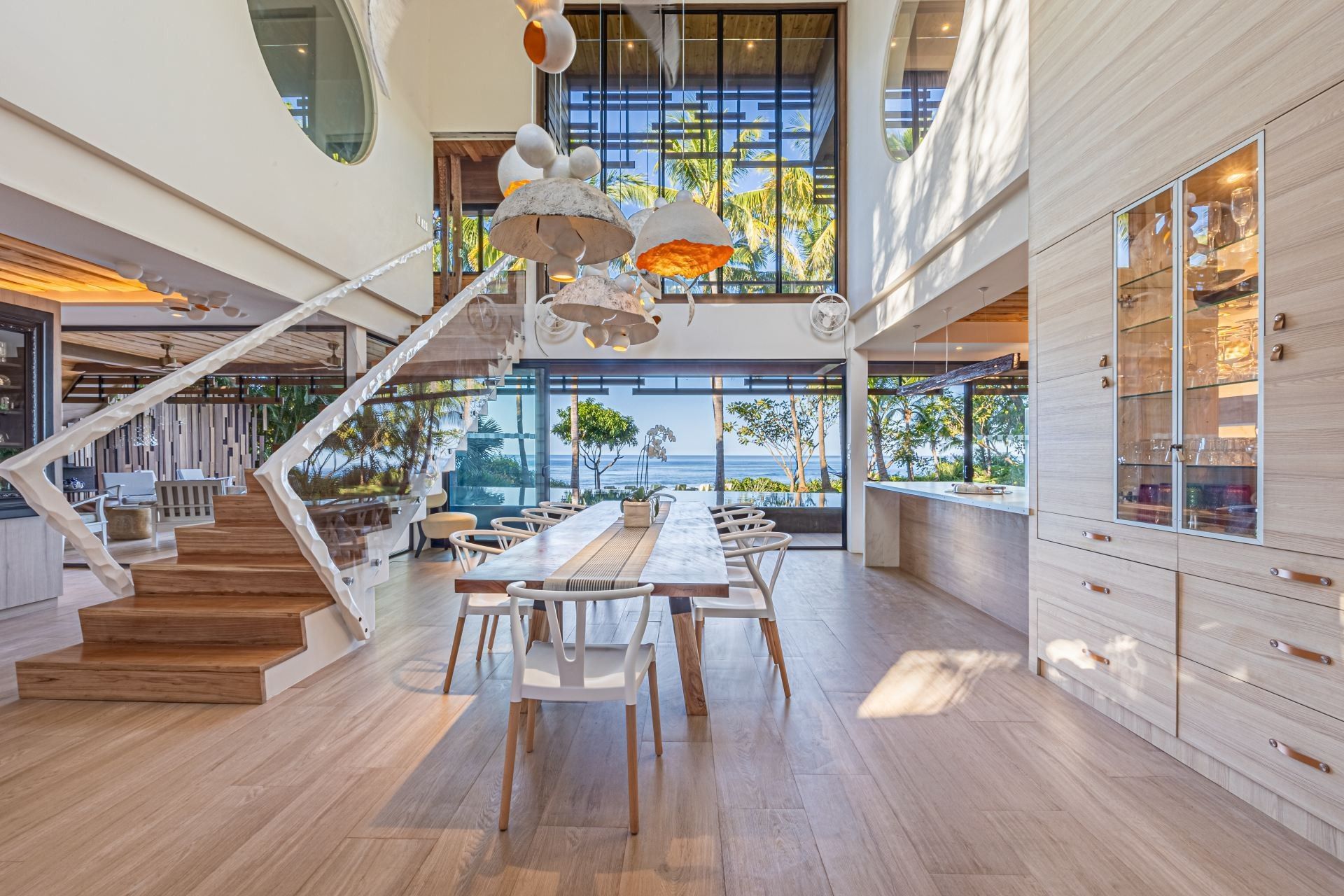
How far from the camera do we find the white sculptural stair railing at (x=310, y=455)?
135 inches

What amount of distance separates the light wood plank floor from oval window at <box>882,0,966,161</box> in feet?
14.3

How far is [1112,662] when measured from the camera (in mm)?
2928

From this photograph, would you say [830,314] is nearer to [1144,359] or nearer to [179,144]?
[1144,359]

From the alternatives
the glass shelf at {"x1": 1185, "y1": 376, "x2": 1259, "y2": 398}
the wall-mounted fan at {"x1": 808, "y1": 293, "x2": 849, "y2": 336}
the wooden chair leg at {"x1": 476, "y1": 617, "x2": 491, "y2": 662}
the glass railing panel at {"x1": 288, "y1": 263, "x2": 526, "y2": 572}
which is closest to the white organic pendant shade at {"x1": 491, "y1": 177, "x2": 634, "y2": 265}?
the glass railing panel at {"x1": 288, "y1": 263, "x2": 526, "y2": 572}

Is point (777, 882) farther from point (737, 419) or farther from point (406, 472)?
point (737, 419)

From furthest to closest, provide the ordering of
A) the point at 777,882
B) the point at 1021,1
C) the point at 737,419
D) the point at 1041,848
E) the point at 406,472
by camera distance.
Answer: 1. the point at 737,419
2. the point at 406,472
3. the point at 1021,1
4. the point at 1041,848
5. the point at 777,882

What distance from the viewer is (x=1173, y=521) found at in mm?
2605

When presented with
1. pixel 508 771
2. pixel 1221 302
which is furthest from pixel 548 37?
pixel 1221 302

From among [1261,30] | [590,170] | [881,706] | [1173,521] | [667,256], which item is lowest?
[881,706]

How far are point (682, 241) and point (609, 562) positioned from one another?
4.80 feet

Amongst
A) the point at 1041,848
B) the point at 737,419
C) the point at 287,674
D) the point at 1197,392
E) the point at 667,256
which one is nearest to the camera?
the point at 1041,848

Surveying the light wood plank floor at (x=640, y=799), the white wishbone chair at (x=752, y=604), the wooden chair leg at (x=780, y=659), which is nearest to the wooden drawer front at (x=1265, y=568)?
the light wood plank floor at (x=640, y=799)

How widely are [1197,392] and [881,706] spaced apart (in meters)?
1.91

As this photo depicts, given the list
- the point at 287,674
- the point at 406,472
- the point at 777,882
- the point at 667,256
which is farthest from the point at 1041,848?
the point at 406,472
